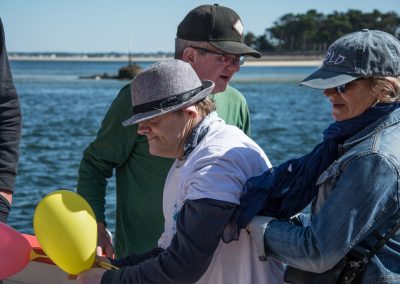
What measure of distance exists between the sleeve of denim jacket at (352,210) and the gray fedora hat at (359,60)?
0.28 meters

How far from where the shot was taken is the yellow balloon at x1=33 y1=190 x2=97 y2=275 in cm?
233

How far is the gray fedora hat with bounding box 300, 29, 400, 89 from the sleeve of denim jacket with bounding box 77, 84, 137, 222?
1.45 m

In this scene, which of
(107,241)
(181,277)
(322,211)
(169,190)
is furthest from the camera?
(107,241)

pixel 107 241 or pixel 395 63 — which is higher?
pixel 395 63

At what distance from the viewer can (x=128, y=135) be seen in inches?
139

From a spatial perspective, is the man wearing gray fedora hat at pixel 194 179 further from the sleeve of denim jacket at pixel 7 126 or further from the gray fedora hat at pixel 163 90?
the sleeve of denim jacket at pixel 7 126

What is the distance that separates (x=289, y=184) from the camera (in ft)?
7.55

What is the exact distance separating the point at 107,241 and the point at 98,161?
47 centimetres

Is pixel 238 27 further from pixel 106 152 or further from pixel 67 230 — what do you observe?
pixel 67 230

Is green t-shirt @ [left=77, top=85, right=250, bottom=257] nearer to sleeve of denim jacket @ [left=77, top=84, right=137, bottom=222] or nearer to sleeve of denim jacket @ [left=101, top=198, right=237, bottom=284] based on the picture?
sleeve of denim jacket @ [left=77, top=84, right=137, bottom=222]

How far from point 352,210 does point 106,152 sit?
71.2 inches

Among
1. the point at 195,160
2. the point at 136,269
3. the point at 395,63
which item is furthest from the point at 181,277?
the point at 395,63

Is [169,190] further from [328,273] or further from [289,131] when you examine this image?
[289,131]

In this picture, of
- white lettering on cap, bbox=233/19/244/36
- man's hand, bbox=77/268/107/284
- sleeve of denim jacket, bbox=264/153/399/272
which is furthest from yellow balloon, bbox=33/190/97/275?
white lettering on cap, bbox=233/19/244/36
